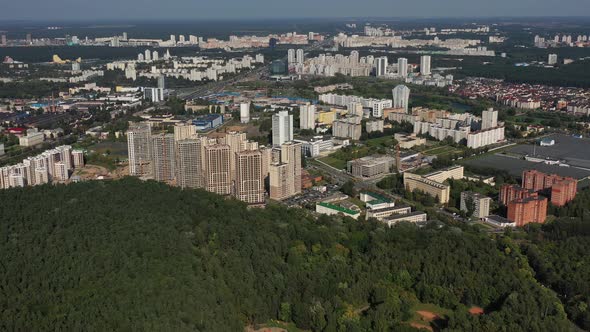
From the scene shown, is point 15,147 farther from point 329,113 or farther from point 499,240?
point 499,240

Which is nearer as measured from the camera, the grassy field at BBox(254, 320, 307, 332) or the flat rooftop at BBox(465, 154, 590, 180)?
the grassy field at BBox(254, 320, 307, 332)

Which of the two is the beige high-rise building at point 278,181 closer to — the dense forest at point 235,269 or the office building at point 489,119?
the dense forest at point 235,269

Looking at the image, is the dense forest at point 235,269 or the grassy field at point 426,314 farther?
the grassy field at point 426,314

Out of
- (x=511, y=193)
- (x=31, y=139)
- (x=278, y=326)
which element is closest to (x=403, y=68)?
(x=31, y=139)

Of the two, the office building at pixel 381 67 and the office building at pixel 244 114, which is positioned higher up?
the office building at pixel 381 67

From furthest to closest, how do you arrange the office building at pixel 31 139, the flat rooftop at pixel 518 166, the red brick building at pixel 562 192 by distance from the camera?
the office building at pixel 31 139, the flat rooftop at pixel 518 166, the red brick building at pixel 562 192

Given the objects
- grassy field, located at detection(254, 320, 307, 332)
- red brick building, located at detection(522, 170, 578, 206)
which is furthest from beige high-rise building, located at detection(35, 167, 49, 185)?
red brick building, located at detection(522, 170, 578, 206)

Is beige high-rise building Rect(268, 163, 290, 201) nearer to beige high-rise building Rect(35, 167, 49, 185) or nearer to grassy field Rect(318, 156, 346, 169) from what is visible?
grassy field Rect(318, 156, 346, 169)

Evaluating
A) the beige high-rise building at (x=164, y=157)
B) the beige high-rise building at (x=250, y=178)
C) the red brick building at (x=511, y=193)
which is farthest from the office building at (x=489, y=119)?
the beige high-rise building at (x=164, y=157)
